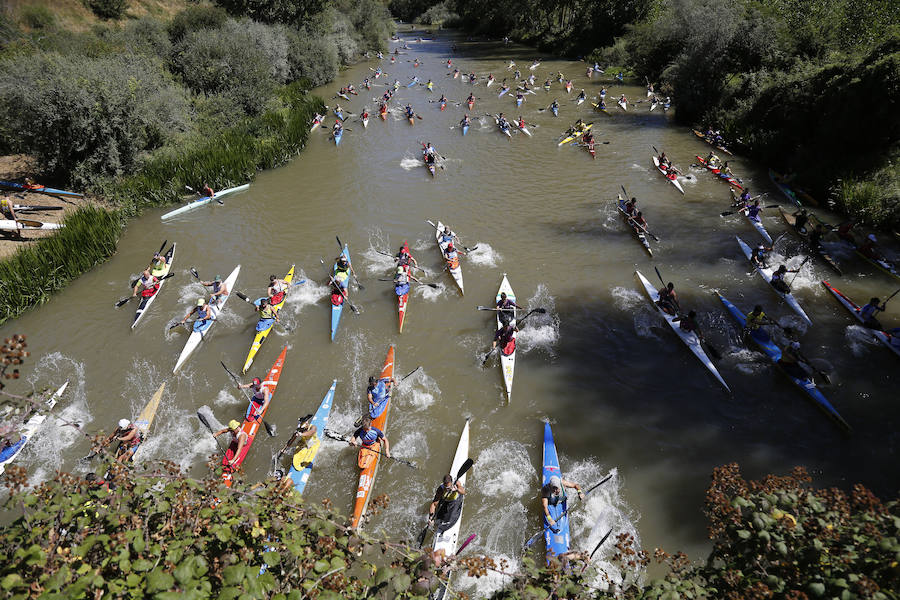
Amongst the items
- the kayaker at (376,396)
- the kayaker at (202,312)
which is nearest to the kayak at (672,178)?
the kayaker at (376,396)

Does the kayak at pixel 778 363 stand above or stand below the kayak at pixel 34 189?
below

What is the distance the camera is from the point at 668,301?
12.9 meters

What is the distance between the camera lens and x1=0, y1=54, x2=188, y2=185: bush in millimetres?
17469

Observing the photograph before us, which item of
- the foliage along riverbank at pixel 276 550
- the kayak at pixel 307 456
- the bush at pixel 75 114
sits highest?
the bush at pixel 75 114

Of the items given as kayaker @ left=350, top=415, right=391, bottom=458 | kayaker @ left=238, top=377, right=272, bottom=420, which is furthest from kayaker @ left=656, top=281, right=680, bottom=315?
kayaker @ left=238, top=377, right=272, bottom=420

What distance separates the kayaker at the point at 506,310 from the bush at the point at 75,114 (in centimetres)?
1798

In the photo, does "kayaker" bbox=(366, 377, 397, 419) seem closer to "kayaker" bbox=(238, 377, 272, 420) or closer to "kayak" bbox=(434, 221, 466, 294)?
"kayaker" bbox=(238, 377, 272, 420)

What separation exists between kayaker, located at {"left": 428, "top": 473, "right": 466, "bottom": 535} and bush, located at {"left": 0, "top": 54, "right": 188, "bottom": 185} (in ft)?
66.5

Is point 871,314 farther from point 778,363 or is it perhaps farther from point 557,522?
point 557,522

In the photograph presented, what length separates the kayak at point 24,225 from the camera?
15341mm

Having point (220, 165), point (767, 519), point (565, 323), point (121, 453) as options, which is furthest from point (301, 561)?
point (220, 165)

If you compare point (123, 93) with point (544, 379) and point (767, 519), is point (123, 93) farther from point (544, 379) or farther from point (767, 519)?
point (767, 519)

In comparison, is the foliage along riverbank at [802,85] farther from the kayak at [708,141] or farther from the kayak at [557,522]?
the kayak at [557,522]

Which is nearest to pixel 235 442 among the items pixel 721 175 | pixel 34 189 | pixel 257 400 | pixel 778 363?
pixel 257 400
